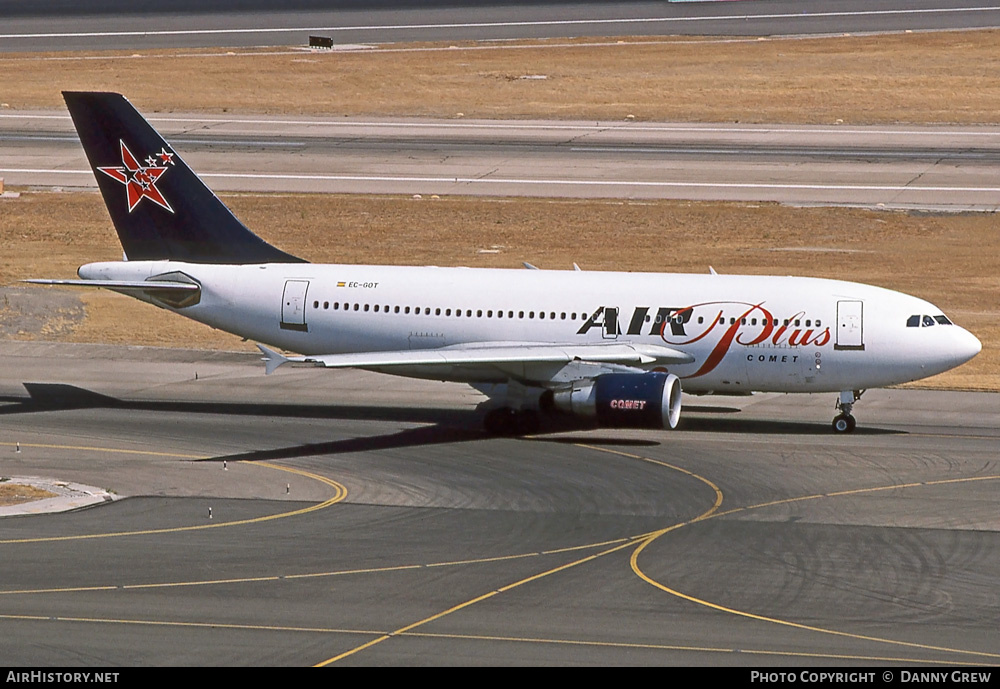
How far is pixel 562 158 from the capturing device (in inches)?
3757

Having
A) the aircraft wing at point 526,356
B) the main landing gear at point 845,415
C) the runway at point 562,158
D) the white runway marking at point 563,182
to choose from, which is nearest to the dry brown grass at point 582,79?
the runway at point 562,158

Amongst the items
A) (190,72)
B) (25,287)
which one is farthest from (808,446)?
(190,72)

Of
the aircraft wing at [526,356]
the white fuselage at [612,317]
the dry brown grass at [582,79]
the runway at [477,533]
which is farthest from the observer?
the dry brown grass at [582,79]

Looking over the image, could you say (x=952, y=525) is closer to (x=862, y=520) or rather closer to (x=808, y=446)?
(x=862, y=520)

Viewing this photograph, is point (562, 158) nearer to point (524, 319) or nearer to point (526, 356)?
point (524, 319)

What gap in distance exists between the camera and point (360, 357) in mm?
45281

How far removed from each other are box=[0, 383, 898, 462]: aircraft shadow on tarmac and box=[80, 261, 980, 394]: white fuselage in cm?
151

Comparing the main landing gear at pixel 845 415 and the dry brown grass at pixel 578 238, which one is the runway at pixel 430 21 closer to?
the dry brown grass at pixel 578 238

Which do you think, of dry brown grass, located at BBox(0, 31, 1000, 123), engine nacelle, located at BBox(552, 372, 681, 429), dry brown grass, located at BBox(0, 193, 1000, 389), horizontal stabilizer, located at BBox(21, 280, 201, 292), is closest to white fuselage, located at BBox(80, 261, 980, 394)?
horizontal stabilizer, located at BBox(21, 280, 201, 292)

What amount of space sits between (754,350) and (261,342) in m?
16.1

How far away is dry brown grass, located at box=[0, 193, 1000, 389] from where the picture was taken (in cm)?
7112

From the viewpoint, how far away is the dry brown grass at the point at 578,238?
71.1 metres

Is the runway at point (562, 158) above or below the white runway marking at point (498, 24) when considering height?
below

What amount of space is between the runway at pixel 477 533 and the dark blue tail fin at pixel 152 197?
15.8ft
